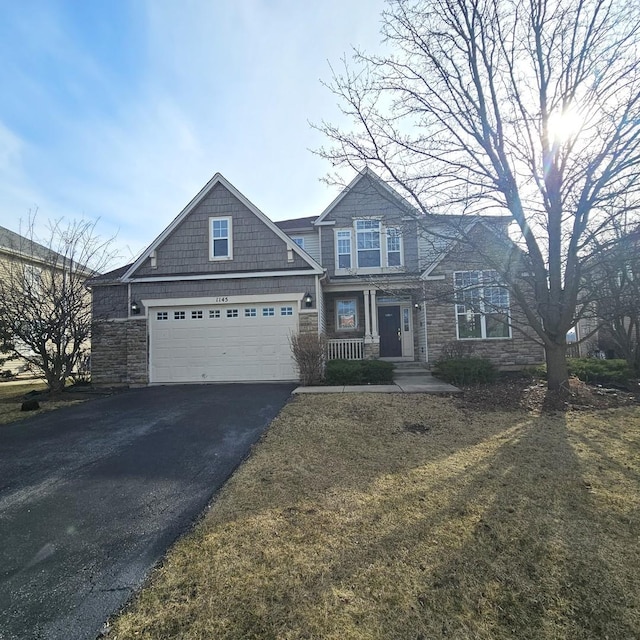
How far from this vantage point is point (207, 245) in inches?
484

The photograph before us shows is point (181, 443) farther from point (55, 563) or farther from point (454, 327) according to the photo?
point (454, 327)

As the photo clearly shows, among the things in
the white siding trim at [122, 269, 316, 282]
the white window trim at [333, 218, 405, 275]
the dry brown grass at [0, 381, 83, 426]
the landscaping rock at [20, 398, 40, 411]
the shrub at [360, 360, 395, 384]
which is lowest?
the dry brown grass at [0, 381, 83, 426]

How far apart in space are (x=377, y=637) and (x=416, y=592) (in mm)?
427

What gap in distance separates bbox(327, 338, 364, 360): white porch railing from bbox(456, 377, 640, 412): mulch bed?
14.4 ft

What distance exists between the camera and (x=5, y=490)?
394 cm

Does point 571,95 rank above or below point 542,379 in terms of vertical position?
above

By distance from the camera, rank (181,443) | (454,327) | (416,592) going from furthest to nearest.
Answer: (454,327) → (181,443) → (416,592)

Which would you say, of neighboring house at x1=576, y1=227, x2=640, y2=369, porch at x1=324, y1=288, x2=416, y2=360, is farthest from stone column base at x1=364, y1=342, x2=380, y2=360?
neighboring house at x1=576, y1=227, x2=640, y2=369

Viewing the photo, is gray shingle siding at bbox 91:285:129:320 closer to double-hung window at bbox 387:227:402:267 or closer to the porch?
the porch

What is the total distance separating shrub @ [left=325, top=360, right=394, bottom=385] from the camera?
10164 millimetres

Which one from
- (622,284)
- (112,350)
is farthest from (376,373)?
(112,350)

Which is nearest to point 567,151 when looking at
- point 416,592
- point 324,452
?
point 324,452

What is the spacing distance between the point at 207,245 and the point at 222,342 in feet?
10.9

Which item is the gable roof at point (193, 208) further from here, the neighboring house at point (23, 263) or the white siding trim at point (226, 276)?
the neighboring house at point (23, 263)
